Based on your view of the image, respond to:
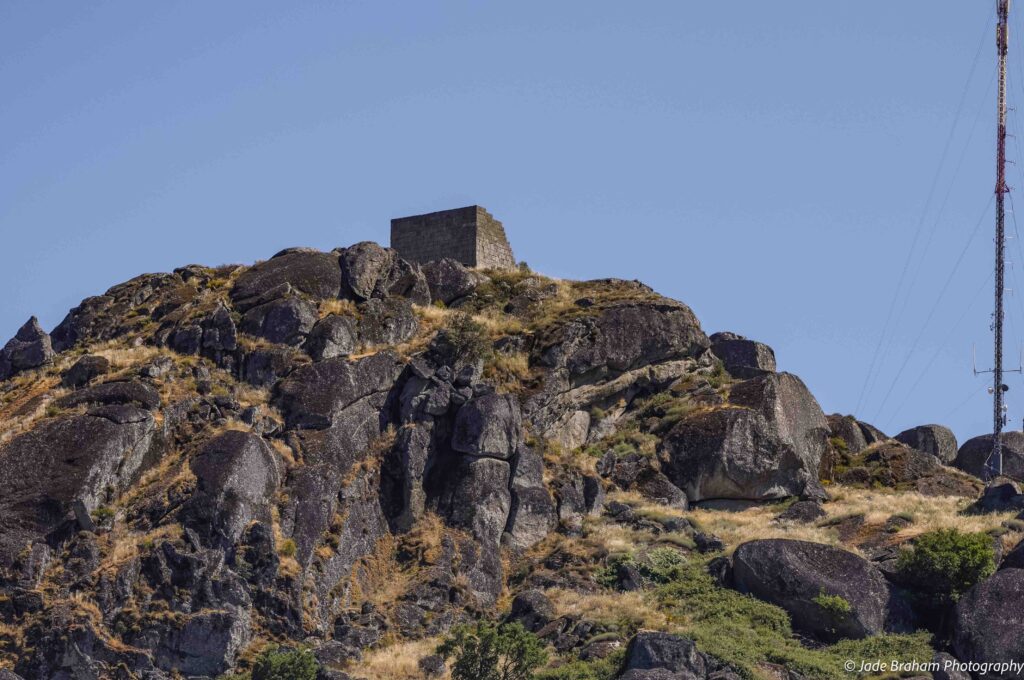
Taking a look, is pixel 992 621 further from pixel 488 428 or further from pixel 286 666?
pixel 286 666

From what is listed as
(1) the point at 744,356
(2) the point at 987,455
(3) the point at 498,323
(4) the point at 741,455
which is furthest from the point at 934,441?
(3) the point at 498,323

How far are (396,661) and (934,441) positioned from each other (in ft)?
97.5

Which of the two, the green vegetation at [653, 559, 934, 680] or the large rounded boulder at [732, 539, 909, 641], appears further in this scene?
the large rounded boulder at [732, 539, 909, 641]

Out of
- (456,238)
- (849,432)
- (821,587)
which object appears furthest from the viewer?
(456,238)

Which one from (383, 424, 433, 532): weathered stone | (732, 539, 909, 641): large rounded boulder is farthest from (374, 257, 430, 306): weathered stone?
(732, 539, 909, 641): large rounded boulder

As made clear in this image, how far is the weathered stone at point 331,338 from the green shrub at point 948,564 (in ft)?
62.4

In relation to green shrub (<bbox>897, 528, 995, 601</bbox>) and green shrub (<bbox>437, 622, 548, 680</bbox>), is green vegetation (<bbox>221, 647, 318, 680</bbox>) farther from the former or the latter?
green shrub (<bbox>897, 528, 995, 601</bbox>)

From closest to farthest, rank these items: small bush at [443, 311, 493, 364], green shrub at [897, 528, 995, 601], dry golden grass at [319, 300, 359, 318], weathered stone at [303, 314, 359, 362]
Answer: green shrub at [897, 528, 995, 601]
weathered stone at [303, 314, 359, 362]
small bush at [443, 311, 493, 364]
dry golden grass at [319, 300, 359, 318]

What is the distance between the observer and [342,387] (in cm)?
5803

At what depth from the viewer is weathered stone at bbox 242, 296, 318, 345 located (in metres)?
60.4

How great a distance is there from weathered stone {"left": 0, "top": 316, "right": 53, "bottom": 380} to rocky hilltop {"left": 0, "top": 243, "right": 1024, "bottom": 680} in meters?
0.12

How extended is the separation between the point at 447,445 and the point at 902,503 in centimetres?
1554

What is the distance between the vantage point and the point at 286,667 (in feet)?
156

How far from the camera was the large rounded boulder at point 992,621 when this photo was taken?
5016cm
